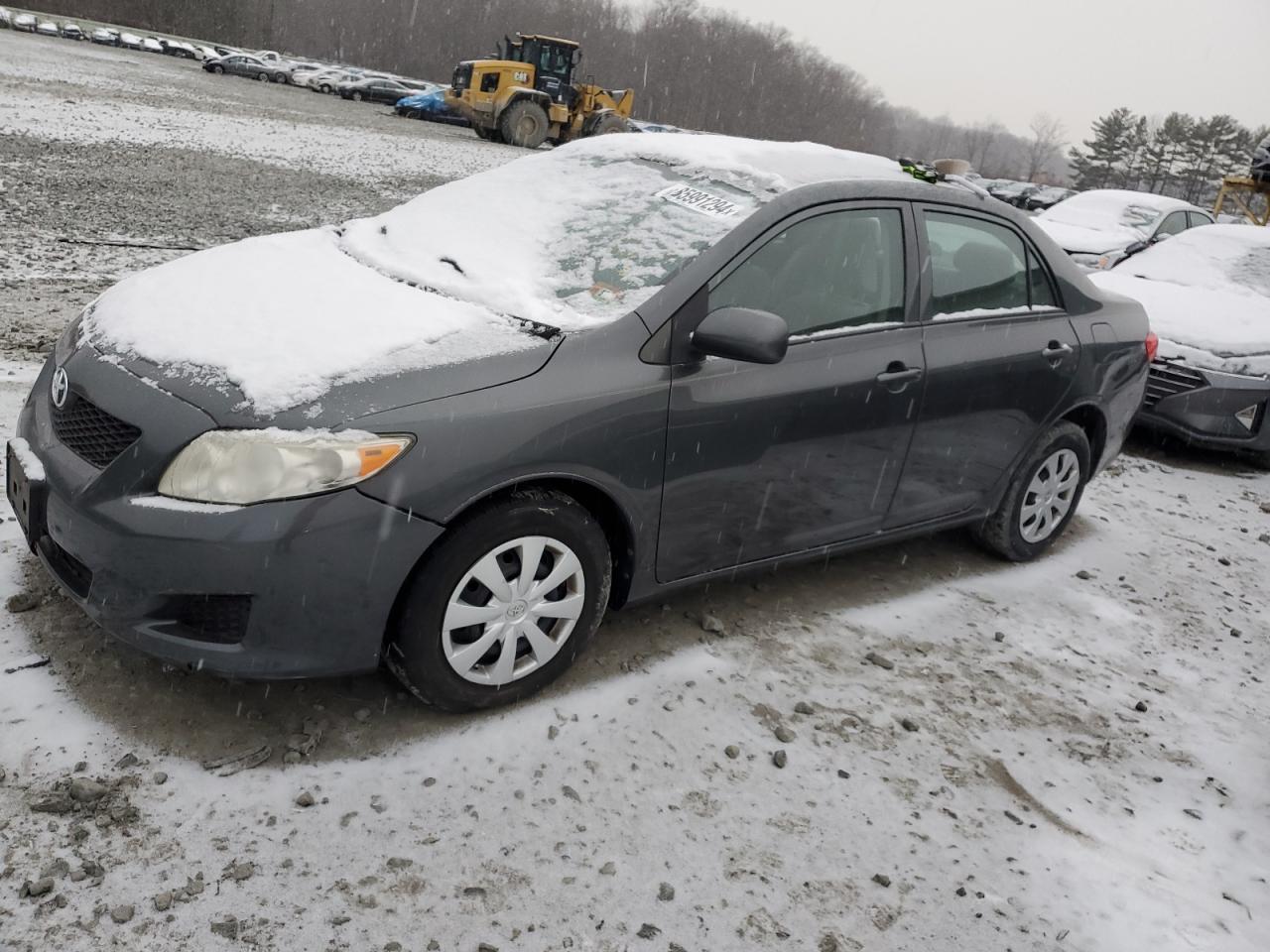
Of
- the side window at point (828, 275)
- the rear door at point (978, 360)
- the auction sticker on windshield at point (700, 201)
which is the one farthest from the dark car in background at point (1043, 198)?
the auction sticker on windshield at point (700, 201)

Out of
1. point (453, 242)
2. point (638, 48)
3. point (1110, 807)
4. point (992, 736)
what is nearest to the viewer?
point (1110, 807)

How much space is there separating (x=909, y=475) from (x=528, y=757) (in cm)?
189

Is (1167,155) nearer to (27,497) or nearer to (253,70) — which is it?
(253,70)

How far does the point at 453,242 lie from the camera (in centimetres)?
362


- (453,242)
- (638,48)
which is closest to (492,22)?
(638,48)

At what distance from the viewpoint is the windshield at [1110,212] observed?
14.0 meters

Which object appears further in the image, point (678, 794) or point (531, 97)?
point (531, 97)

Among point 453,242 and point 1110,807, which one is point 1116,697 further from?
point 453,242

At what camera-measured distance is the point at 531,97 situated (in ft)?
91.8

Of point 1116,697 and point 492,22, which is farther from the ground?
point 492,22

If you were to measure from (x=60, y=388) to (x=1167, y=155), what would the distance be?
339 feet

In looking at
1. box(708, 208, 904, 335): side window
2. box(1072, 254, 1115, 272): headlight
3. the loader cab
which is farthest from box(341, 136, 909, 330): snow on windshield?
the loader cab

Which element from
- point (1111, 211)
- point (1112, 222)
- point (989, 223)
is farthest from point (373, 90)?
point (989, 223)

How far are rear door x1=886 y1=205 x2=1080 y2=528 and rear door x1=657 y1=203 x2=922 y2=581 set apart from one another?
0.13 metres
